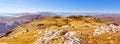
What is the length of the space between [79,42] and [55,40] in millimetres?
24282

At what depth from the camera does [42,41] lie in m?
88.9

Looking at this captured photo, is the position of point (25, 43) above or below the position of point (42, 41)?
below

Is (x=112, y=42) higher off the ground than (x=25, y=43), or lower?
higher

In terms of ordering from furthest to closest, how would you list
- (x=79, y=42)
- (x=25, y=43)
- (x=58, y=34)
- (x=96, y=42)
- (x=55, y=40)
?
(x=25, y=43), (x=58, y=34), (x=55, y=40), (x=96, y=42), (x=79, y=42)

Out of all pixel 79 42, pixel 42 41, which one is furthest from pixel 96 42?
pixel 42 41

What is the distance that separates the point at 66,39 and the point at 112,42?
14794 mm

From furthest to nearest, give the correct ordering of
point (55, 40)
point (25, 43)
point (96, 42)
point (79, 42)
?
point (25, 43)
point (55, 40)
point (96, 42)
point (79, 42)

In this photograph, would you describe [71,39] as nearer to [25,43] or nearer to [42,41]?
[42,41]

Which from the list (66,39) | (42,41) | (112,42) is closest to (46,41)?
(42,41)

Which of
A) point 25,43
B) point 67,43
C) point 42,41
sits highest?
point 67,43

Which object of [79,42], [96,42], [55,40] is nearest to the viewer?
[79,42]

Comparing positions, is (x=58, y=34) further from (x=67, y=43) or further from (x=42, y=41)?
(x=67, y=43)

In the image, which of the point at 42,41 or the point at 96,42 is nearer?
the point at 96,42

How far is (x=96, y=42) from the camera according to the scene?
6600cm
